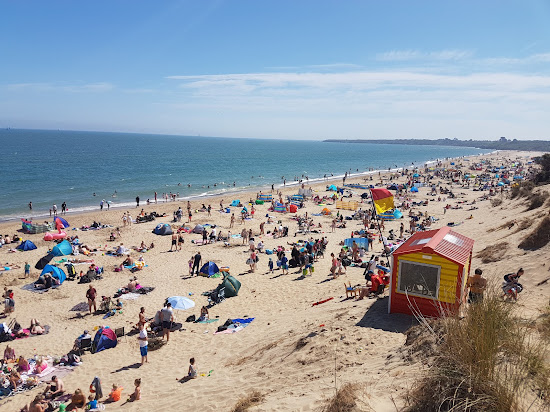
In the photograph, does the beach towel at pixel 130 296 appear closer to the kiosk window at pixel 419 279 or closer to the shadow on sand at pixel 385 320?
the shadow on sand at pixel 385 320

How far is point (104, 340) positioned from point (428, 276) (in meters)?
9.29

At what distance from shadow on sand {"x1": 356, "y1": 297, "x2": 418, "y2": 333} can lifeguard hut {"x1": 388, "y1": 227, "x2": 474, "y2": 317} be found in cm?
23

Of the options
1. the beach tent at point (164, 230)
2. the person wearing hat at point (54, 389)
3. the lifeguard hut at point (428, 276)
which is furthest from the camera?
the beach tent at point (164, 230)

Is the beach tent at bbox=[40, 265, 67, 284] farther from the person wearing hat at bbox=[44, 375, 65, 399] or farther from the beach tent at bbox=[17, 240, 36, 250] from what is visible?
the person wearing hat at bbox=[44, 375, 65, 399]

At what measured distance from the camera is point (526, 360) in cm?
397

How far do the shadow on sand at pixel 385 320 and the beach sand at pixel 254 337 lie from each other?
3 cm

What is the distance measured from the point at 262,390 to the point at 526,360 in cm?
427

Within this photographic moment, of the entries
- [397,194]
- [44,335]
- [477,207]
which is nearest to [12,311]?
[44,335]

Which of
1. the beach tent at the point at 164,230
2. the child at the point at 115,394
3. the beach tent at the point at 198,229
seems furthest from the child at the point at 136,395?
the beach tent at the point at 198,229

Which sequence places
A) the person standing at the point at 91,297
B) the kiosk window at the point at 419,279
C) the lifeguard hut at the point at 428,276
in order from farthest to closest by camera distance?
the person standing at the point at 91,297
the kiosk window at the point at 419,279
the lifeguard hut at the point at 428,276

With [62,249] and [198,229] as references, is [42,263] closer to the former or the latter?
[62,249]

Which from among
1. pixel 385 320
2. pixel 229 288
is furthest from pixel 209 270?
pixel 385 320

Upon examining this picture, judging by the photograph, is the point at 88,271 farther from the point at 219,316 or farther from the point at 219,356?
the point at 219,356

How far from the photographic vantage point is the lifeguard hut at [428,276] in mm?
8359
